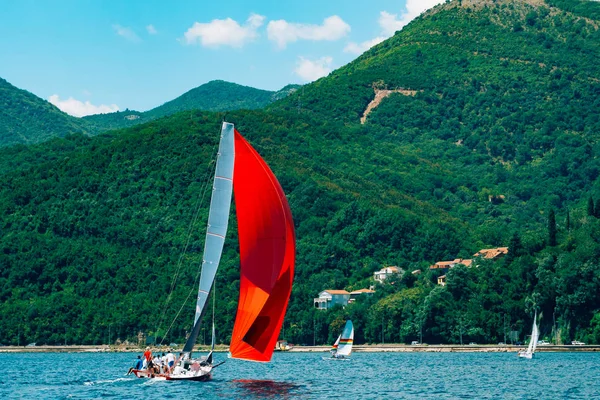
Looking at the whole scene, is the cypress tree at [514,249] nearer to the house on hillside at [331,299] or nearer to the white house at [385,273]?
the white house at [385,273]

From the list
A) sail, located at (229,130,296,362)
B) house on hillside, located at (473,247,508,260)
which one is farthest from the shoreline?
sail, located at (229,130,296,362)

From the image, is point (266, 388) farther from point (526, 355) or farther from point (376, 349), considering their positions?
point (376, 349)

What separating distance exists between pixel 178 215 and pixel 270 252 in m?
146

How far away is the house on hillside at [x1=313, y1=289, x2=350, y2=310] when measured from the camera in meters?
170

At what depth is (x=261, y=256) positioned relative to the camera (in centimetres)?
5475

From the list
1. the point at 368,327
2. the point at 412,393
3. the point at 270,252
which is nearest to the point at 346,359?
the point at 368,327

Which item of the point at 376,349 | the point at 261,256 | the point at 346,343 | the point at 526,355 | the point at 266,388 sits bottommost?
the point at 266,388

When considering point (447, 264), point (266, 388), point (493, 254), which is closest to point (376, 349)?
point (447, 264)

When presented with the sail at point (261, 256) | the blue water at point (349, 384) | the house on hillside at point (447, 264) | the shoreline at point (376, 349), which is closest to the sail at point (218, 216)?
the sail at point (261, 256)

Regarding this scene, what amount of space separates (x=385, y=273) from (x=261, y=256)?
124 metres

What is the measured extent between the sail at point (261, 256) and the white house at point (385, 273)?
12048 cm

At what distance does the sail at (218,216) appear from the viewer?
55.2 metres

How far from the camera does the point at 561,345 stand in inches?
5017

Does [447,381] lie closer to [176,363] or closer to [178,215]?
[176,363]
